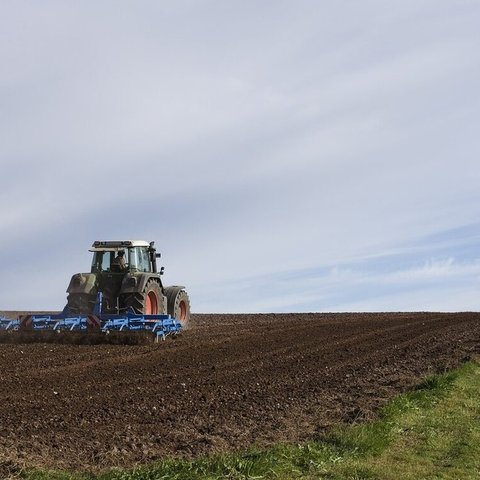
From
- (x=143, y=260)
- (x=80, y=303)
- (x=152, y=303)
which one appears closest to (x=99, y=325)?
(x=80, y=303)

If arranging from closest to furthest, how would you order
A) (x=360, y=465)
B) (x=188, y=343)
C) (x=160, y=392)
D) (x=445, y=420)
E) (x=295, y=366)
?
(x=360, y=465)
(x=445, y=420)
(x=160, y=392)
(x=295, y=366)
(x=188, y=343)

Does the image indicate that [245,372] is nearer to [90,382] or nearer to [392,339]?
[90,382]

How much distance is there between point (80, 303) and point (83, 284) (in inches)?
23.6

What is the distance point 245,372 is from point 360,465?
560 cm

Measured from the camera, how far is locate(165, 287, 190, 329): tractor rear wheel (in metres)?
21.2

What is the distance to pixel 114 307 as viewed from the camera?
2003cm

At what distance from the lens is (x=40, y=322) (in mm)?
18500

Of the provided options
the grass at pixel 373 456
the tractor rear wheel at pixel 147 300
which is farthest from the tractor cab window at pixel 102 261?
the grass at pixel 373 456

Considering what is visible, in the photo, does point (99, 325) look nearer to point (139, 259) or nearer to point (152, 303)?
point (152, 303)

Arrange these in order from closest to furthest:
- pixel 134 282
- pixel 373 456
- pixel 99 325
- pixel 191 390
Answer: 1. pixel 373 456
2. pixel 191 390
3. pixel 99 325
4. pixel 134 282

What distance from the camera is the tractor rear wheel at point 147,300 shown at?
1917 centimetres

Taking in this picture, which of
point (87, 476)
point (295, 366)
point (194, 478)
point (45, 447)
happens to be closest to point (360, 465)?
point (194, 478)

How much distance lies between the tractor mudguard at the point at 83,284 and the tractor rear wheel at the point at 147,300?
0.94m

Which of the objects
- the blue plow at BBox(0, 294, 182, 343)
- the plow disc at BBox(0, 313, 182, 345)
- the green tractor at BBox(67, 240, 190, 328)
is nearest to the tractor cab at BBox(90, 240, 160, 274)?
the green tractor at BBox(67, 240, 190, 328)
